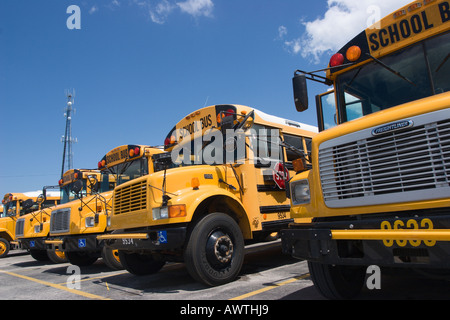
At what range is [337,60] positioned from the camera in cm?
398

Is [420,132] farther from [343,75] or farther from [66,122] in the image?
[66,122]

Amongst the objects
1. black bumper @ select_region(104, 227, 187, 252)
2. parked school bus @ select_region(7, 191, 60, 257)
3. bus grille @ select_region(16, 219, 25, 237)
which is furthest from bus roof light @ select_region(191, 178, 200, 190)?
parked school bus @ select_region(7, 191, 60, 257)

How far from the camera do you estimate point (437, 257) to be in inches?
88.7

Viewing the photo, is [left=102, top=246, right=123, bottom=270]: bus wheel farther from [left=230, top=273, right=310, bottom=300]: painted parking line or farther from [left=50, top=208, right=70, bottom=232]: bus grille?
[left=230, top=273, right=310, bottom=300]: painted parking line

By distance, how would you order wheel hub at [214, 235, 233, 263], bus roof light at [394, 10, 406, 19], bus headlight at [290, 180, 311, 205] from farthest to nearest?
wheel hub at [214, 235, 233, 263], bus roof light at [394, 10, 406, 19], bus headlight at [290, 180, 311, 205]

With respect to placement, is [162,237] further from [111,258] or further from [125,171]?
[125,171]

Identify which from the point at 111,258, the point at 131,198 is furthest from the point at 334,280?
the point at 111,258

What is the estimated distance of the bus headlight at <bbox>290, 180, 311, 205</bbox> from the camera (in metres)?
3.33

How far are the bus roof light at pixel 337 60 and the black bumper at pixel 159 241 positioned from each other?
2.63 meters

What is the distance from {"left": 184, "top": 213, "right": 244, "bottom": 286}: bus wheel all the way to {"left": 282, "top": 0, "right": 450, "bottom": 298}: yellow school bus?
146cm

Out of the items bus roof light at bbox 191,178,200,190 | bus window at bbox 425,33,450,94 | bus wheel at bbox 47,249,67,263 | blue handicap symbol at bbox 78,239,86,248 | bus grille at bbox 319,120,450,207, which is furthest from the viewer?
bus wheel at bbox 47,249,67,263

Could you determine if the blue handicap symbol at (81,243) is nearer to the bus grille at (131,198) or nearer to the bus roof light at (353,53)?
the bus grille at (131,198)

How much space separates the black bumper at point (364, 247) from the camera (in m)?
2.28
